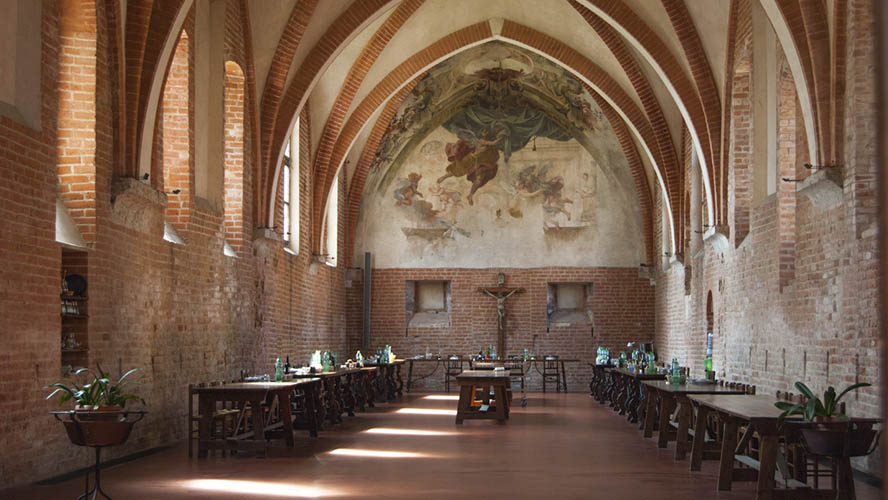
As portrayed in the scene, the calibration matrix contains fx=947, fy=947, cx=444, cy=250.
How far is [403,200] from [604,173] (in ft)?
17.1

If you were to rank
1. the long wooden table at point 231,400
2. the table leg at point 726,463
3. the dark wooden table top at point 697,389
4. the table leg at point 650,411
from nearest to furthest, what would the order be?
the table leg at point 726,463 < the dark wooden table top at point 697,389 < the long wooden table at point 231,400 < the table leg at point 650,411

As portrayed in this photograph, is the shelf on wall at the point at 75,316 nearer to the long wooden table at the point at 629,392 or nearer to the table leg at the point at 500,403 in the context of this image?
the table leg at the point at 500,403

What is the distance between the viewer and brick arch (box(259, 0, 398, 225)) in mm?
15305

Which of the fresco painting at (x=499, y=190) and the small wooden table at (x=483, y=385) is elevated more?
the fresco painting at (x=499, y=190)

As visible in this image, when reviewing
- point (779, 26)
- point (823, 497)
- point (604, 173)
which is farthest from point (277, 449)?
point (604, 173)

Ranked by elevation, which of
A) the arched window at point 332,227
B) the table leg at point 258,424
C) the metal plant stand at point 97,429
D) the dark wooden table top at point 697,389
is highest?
the arched window at point 332,227

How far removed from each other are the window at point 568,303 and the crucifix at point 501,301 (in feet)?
2.86

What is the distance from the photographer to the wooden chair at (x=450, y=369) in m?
23.2

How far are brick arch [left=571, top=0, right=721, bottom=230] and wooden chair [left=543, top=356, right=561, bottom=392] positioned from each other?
308 inches

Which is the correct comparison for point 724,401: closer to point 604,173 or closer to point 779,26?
point 779,26

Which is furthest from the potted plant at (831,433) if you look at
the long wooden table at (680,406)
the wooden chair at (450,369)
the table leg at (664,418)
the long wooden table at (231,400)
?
the wooden chair at (450,369)

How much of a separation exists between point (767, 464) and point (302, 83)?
1118 cm

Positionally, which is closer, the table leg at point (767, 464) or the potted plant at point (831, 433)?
the potted plant at point (831, 433)

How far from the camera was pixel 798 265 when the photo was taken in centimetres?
1119
